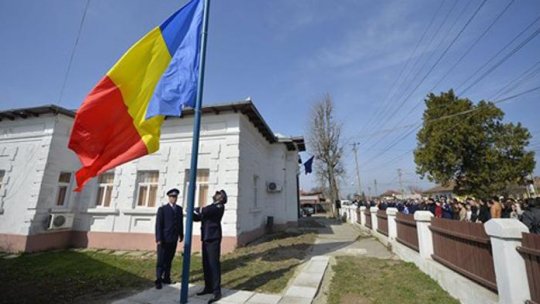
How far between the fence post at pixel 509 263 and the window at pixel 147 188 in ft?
34.0

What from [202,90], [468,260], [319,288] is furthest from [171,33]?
[468,260]

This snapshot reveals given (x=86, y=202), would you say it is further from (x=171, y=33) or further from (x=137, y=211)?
(x=171, y=33)

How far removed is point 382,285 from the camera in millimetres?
5613

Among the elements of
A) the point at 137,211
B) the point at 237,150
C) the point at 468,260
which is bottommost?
the point at 468,260

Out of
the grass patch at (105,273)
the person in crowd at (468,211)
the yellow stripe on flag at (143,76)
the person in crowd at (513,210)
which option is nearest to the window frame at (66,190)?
the grass patch at (105,273)

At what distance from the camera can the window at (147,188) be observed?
10336 mm

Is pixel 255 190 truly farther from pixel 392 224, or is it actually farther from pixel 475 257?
pixel 475 257

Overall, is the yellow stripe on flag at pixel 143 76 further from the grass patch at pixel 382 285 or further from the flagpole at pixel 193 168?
the grass patch at pixel 382 285

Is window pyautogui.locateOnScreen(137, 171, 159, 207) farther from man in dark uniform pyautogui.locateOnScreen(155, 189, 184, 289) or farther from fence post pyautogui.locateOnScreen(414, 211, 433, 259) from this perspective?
fence post pyautogui.locateOnScreen(414, 211, 433, 259)

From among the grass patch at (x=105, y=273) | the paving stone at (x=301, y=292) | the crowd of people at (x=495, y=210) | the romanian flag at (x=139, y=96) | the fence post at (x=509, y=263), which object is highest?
the romanian flag at (x=139, y=96)

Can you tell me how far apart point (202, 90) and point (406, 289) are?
587 centimetres

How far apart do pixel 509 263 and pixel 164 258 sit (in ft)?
19.9

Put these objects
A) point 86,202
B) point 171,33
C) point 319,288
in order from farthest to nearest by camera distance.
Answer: point 86,202 < point 319,288 < point 171,33

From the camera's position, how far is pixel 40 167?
10.2m
